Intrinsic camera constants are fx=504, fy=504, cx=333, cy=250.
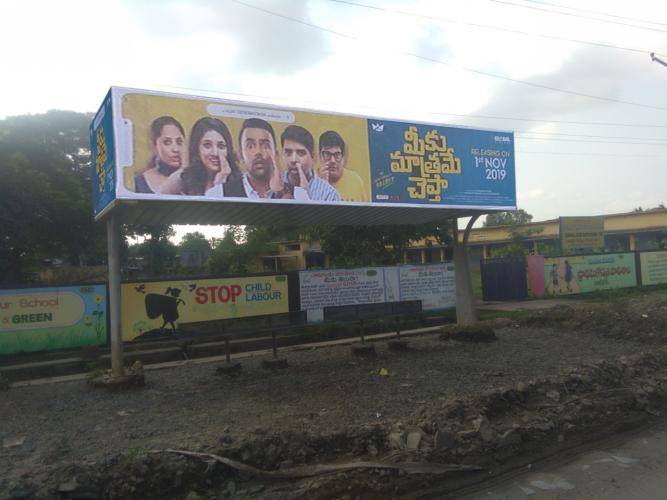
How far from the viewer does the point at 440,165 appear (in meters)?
9.83

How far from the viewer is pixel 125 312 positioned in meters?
11.3

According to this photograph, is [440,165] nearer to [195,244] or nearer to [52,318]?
[52,318]

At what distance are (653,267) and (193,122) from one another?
23557 millimetres

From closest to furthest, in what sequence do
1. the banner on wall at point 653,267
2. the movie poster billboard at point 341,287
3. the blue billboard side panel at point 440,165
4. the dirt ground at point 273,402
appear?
the dirt ground at point 273,402, the blue billboard side panel at point 440,165, the movie poster billboard at point 341,287, the banner on wall at point 653,267

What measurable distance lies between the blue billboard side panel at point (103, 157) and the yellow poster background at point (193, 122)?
30 cm

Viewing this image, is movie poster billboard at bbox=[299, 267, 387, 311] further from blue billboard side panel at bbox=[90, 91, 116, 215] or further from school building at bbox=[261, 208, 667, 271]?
school building at bbox=[261, 208, 667, 271]

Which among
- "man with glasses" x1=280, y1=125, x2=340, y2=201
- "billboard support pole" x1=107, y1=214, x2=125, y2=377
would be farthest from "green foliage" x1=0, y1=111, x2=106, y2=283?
"man with glasses" x1=280, y1=125, x2=340, y2=201

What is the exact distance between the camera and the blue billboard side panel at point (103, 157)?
7172 millimetres

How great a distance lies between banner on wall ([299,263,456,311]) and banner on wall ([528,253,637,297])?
7.66 meters

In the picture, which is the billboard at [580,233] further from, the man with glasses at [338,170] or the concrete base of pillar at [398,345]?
the man with glasses at [338,170]

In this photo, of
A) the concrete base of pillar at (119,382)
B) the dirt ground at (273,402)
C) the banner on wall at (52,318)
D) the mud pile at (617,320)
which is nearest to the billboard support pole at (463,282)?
the dirt ground at (273,402)

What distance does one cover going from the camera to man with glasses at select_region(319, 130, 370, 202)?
28.3ft

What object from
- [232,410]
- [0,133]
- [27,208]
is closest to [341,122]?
[232,410]

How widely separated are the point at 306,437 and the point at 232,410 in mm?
1748
